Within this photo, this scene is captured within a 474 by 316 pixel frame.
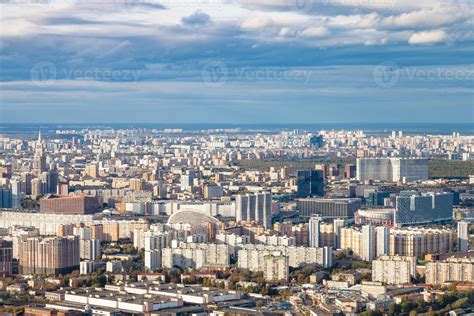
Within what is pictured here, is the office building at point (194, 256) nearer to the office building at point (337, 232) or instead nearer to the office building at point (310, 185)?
the office building at point (337, 232)

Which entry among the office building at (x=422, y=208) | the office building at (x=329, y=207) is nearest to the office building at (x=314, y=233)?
the office building at (x=422, y=208)

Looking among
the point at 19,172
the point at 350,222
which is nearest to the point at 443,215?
the point at 350,222

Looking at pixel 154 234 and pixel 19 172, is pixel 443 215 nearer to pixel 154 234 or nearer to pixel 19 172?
pixel 154 234

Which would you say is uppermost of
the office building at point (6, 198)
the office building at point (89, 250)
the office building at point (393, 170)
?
the office building at point (393, 170)

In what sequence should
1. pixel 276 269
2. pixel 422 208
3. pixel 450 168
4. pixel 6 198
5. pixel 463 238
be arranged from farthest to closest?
1. pixel 450 168
2. pixel 6 198
3. pixel 422 208
4. pixel 463 238
5. pixel 276 269

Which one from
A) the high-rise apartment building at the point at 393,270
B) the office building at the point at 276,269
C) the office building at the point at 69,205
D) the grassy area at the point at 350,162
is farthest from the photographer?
the grassy area at the point at 350,162

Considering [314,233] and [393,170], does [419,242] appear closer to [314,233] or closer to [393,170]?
[314,233]

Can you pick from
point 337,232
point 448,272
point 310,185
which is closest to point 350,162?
point 310,185

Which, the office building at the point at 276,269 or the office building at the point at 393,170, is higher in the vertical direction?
the office building at the point at 393,170
